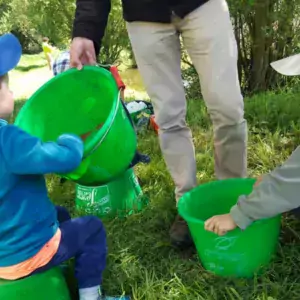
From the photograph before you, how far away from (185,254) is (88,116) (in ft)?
2.69

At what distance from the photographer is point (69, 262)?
2.20m

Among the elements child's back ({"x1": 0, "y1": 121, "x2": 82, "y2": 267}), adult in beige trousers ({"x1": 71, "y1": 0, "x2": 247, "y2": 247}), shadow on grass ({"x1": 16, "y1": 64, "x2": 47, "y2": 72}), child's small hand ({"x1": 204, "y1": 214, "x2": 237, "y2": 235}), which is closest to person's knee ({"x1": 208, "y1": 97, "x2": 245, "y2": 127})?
adult in beige trousers ({"x1": 71, "y1": 0, "x2": 247, "y2": 247})

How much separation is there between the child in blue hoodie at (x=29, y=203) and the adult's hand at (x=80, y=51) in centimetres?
51

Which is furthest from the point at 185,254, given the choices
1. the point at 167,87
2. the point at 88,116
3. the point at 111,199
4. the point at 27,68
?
the point at 27,68

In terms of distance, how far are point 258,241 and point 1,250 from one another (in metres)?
0.87

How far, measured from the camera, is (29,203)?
1793 mm

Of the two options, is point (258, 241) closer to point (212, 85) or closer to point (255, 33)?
point (212, 85)

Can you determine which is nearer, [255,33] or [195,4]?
[195,4]

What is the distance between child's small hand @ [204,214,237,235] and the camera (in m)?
1.81

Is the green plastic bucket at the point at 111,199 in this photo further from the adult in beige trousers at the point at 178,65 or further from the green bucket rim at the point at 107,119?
the green bucket rim at the point at 107,119

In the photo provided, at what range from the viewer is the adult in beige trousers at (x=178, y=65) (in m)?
2.12

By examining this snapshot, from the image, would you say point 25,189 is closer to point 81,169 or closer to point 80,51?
Answer: point 81,169

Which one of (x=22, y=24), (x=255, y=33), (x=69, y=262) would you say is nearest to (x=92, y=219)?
(x=69, y=262)

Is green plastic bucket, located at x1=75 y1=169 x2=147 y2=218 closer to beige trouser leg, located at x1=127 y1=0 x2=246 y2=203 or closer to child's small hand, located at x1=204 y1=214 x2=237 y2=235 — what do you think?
beige trouser leg, located at x1=127 y1=0 x2=246 y2=203
